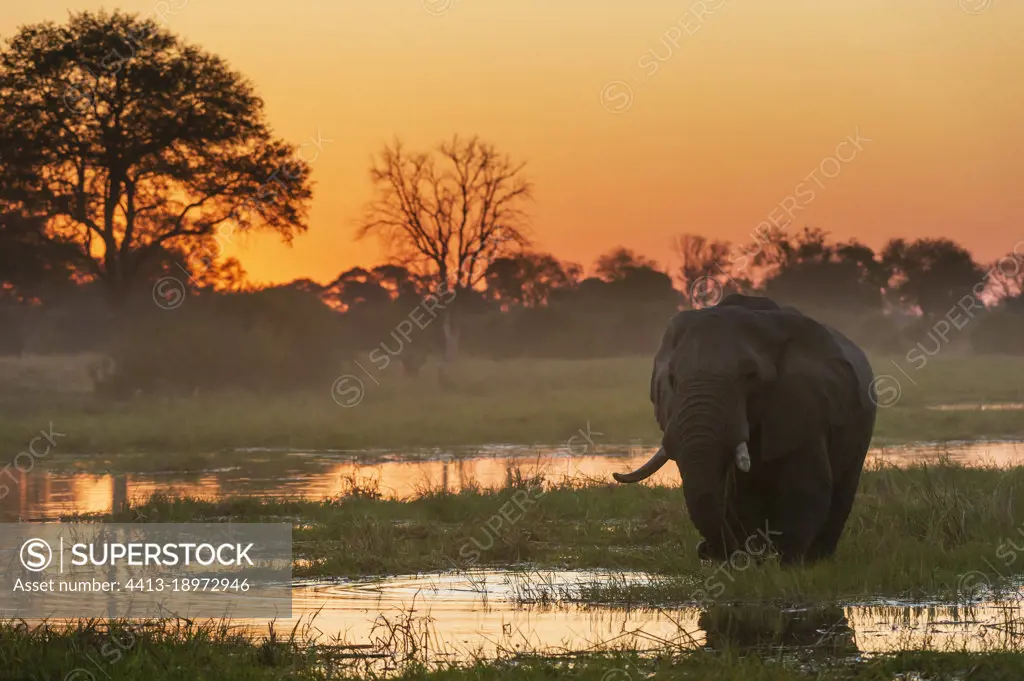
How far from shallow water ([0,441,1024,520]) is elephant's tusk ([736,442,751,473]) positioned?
22.6 ft

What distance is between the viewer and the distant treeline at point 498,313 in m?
39.5

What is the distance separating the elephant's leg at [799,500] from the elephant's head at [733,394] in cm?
16

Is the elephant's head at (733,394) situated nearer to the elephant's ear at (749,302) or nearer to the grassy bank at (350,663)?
the elephant's ear at (749,302)

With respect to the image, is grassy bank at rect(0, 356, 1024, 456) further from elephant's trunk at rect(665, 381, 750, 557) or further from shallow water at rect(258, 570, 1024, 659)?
elephant's trunk at rect(665, 381, 750, 557)

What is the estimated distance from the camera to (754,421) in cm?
1092

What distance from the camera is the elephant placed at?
1047 cm

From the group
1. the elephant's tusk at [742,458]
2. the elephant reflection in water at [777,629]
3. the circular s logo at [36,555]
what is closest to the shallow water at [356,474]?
the circular s logo at [36,555]

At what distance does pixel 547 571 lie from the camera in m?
11.8

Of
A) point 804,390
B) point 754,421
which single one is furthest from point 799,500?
point 804,390

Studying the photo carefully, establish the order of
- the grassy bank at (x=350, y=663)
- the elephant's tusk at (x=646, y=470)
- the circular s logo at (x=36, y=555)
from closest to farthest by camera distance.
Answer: the grassy bank at (x=350, y=663), the elephant's tusk at (x=646, y=470), the circular s logo at (x=36, y=555)

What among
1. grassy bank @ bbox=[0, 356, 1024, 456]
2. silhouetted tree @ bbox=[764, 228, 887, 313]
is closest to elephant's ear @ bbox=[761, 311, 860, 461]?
grassy bank @ bbox=[0, 356, 1024, 456]

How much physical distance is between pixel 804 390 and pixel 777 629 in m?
2.55

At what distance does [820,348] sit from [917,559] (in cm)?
169

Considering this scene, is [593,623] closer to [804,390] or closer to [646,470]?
[646,470]
